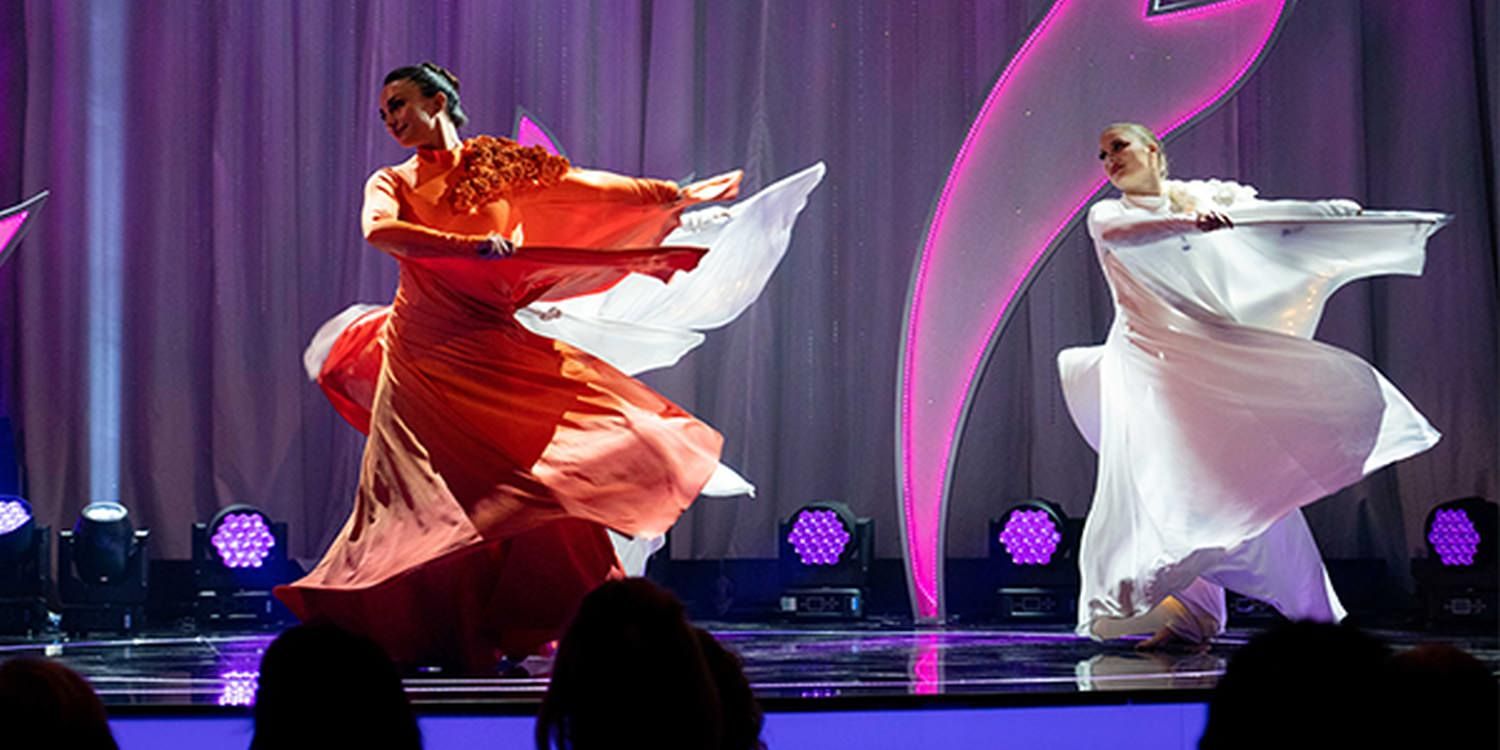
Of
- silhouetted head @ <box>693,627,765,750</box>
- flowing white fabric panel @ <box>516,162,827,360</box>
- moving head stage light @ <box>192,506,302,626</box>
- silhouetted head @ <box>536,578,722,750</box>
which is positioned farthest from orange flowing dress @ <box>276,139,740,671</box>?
moving head stage light @ <box>192,506,302,626</box>

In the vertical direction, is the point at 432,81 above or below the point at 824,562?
above

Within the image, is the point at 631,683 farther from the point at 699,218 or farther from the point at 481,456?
the point at 699,218

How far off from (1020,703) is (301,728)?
7.11 ft

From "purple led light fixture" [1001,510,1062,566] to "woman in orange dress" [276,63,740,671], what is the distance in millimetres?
2845

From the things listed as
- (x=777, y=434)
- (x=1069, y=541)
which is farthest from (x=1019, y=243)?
(x=777, y=434)

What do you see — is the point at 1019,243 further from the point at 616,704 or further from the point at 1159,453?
the point at 616,704

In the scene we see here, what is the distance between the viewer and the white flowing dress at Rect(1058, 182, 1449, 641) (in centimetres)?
504

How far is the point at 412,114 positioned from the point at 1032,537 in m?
3.57

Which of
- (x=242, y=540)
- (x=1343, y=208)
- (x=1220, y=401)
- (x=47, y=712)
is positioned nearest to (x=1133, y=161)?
(x=1343, y=208)

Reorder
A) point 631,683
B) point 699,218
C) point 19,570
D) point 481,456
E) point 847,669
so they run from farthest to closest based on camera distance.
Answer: point 19,570
point 699,218
point 847,669
point 481,456
point 631,683

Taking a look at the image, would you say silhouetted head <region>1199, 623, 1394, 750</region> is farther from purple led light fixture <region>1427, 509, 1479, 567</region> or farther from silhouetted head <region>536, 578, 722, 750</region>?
purple led light fixture <region>1427, 509, 1479, 567</region>

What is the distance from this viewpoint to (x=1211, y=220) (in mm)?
4945

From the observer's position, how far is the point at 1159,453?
523 cm

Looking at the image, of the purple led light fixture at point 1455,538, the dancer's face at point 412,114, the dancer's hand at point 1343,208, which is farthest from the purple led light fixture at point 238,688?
the purple led light fixture at point 1455,538
